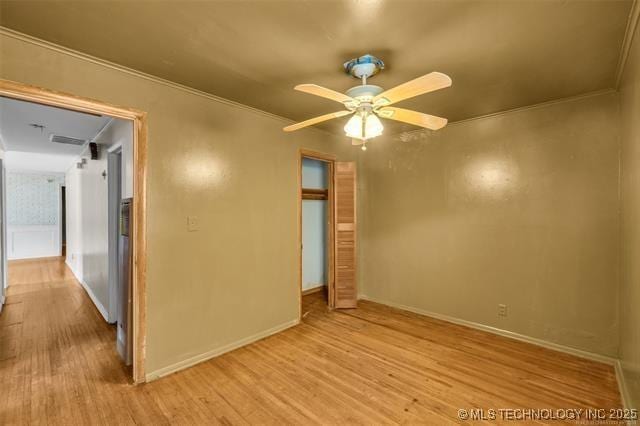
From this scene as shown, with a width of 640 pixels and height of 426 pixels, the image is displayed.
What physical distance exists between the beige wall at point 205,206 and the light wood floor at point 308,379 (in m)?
0.39

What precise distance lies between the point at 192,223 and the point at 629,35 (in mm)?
3329

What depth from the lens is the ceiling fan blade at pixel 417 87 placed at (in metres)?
1.46

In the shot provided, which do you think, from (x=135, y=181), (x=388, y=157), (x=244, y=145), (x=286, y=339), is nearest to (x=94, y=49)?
(x=135, y=181)

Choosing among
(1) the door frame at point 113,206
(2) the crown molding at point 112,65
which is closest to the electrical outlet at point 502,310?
(2) the crown molding at point 112,65

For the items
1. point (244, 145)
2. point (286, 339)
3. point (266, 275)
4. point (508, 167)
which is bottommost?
point (286, 339)

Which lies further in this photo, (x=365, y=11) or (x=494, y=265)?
(x=494, y=265)

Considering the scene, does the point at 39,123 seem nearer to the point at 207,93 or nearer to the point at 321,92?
the point at 207,93

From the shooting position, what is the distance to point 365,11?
1.53 metres

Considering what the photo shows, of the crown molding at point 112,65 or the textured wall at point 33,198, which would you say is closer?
the crown molding at point 112,65

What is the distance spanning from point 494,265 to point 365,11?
296cm

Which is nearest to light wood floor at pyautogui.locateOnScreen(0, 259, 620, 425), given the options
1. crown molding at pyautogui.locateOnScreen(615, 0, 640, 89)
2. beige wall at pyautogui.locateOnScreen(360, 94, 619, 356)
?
beige wall at pyautogui.locateOnScreen(360, 94, 619, 356)

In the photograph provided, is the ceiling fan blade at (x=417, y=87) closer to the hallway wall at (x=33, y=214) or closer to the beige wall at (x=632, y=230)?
the beige wall at (x=632, y=230)

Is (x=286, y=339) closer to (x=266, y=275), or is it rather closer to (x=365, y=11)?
(x=266, y=275)

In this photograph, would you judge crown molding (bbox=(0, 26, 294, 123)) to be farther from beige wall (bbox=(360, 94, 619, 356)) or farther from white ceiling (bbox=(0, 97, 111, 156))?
beige wall (bbox=(360, 94, 619, 356))
